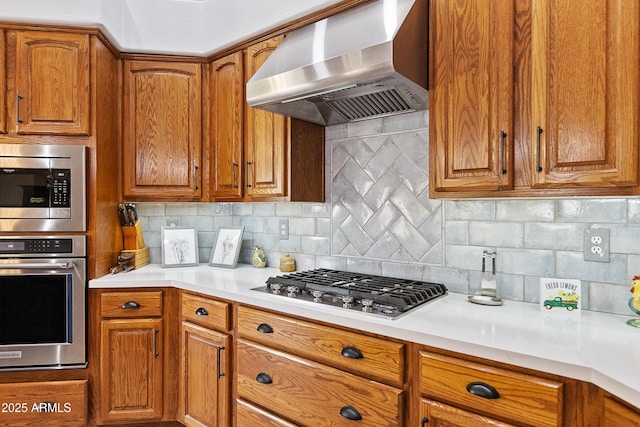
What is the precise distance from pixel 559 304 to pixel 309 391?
1103 millimetres

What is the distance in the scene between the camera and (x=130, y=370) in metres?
2.41

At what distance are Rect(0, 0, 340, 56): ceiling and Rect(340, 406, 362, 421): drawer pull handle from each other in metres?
1.98

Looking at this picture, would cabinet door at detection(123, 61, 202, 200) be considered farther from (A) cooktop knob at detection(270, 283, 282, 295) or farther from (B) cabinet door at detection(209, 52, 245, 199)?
(A) cooktop knob at detection(270, 283, 282, 295)

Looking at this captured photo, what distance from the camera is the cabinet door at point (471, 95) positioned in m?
1.57

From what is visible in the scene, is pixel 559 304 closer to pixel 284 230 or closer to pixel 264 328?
pixel 264 328

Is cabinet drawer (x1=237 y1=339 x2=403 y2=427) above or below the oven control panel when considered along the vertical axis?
below

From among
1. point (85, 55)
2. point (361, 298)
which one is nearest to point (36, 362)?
point (85, 55)

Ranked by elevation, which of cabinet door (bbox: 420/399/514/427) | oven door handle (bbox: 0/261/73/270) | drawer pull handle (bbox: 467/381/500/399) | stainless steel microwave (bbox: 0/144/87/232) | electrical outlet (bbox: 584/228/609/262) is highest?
stainless steel microwave (bbox: 0/144/87/232)

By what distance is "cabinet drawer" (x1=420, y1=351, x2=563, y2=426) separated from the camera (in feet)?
3.87

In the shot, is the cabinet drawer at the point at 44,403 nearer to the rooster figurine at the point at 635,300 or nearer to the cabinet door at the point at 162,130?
the cabinet door at the point at 162,130

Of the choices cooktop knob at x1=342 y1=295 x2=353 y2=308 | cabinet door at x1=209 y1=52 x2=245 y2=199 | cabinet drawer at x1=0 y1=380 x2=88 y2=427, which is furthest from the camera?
cabinet door at x1=209 y1=52 x2=245 y2=199

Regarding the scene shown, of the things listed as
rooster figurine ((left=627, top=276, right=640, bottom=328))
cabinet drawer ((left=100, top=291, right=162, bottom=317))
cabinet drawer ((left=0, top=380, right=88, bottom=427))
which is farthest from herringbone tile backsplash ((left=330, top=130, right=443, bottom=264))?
cabinet drawer ((left=0, top=380, right=88, bottom=427))

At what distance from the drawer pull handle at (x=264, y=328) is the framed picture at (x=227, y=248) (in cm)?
89

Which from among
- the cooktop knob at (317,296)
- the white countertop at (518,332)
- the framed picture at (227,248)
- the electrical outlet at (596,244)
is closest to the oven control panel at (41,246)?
the framed picture at (227,248)
